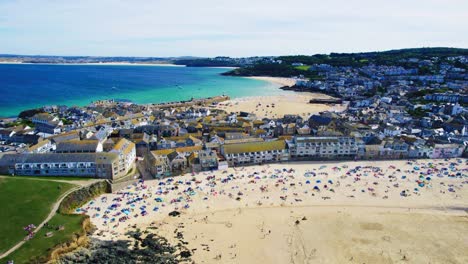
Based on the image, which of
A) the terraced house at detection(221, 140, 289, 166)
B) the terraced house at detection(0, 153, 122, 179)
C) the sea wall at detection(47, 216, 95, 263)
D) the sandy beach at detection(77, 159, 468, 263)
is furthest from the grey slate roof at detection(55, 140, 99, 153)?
the terraced house at detection(221, 140, 289, 166)

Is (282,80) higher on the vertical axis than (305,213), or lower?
higher

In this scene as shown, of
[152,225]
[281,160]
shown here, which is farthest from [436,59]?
[152,225]

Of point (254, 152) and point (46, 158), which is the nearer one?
point (46, 158)

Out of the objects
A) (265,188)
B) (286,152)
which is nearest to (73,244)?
(265,188)

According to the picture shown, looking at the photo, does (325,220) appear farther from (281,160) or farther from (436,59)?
(436,59)

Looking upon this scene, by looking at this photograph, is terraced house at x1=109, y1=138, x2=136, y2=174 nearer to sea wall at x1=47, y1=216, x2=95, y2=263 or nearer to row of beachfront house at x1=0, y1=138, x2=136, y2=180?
row of beachfront house at x1=0, y1=138, x2=136, y2=180

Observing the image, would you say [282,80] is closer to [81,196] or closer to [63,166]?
[63,166]
